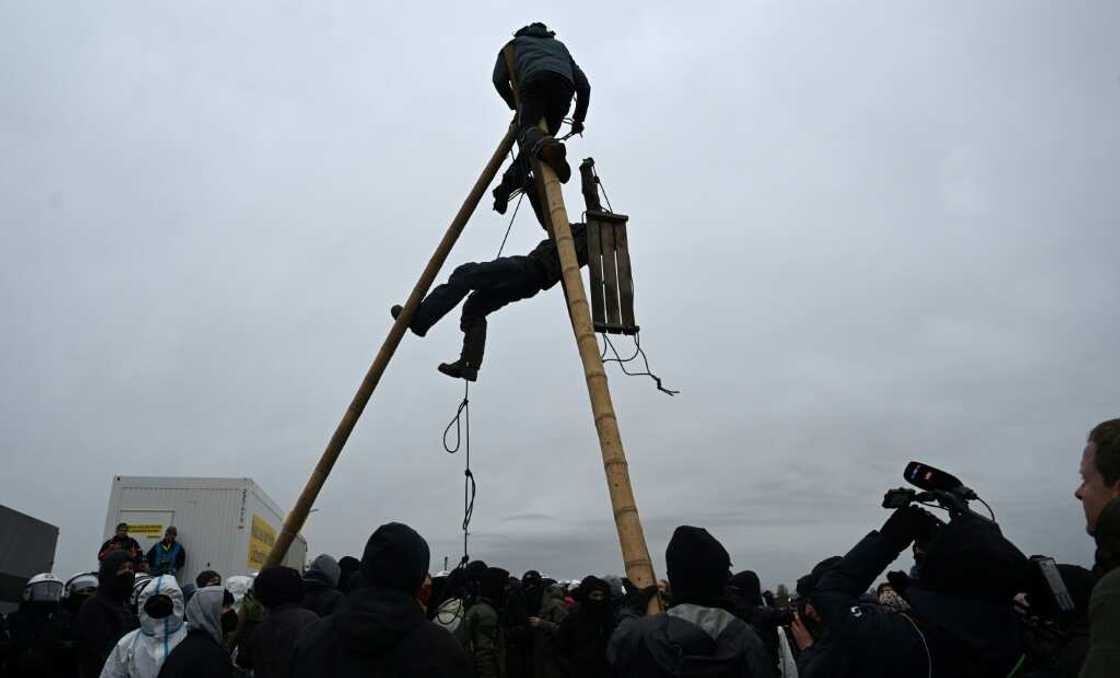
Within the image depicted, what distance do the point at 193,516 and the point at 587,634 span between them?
988 centimetres

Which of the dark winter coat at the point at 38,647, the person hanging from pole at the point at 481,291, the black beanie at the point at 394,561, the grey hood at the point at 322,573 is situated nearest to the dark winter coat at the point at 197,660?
the grey hood at the point at 322,573

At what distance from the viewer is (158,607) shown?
14.4ft

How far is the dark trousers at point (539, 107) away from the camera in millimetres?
5629

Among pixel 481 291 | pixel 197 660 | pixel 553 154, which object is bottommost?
pixel 197 660

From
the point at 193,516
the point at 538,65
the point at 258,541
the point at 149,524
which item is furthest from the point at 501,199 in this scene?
the point at 258,541

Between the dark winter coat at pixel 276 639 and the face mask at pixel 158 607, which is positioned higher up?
the face mask at pixel 158 607

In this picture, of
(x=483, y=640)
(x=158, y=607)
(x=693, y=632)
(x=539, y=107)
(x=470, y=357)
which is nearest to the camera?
(x=693, y=632)

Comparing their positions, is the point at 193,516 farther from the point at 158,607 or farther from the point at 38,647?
the point at 158,607

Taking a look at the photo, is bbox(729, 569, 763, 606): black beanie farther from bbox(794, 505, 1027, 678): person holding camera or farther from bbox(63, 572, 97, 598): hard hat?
bbox(63, 572, 97, 598): hard hat

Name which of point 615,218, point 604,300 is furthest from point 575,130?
point 604,300

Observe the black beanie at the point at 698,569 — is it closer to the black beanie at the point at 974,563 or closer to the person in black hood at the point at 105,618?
the black beanie at the point at 974,563

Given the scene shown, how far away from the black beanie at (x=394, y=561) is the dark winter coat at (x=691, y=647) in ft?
3.04

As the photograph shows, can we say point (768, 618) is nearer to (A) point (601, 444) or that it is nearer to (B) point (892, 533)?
(A) point (601, 444)

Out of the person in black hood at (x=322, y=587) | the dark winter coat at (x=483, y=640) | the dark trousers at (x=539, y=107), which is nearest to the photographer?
the person in black hood at (x=322, y=587)
